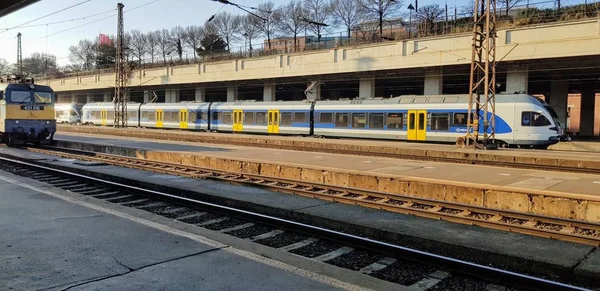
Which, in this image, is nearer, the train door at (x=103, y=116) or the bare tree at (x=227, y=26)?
the train door at (x=103, y=116)

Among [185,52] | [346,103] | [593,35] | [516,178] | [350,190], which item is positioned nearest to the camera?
[350,190]

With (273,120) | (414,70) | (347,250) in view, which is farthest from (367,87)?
Result: (347,250)

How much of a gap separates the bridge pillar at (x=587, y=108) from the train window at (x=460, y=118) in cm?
2112

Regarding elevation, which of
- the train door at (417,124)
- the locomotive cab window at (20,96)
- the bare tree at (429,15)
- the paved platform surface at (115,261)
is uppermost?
the bare tree at (429,15)

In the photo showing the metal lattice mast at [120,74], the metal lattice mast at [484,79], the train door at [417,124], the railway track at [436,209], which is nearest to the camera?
the railway track at [436,209]

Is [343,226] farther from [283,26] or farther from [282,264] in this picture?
[283,26]

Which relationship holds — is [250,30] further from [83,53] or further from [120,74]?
[83,53]

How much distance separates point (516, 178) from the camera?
43.9ft

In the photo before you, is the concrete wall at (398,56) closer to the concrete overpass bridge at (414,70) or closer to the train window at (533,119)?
the concrete overpass bridge at (414,70)

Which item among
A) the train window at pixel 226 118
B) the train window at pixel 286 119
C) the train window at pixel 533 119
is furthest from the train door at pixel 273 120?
the train window at pixel 533 119

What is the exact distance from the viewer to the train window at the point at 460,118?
25688 millimetres

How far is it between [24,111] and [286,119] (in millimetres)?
17274

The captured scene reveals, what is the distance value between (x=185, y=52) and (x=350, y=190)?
2873 inches

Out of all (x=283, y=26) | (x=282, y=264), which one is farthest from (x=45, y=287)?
(x=283, y=26)
